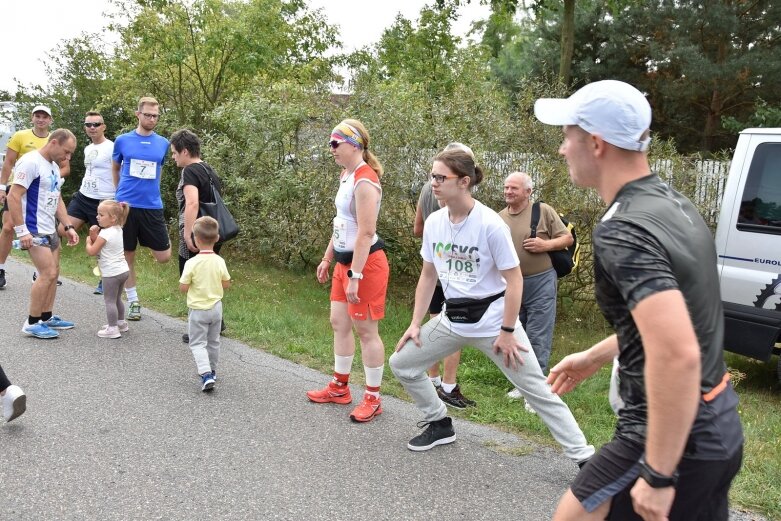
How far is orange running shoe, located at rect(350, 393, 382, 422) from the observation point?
459 cm

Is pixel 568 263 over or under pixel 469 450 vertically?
over

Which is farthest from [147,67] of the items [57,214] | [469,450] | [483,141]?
[469,450]

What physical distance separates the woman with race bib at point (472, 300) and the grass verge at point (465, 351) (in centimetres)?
93

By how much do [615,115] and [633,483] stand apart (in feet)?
3.33

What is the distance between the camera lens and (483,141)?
797 cm

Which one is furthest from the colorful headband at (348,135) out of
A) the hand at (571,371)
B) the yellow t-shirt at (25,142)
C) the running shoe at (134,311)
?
the yellow t-shirt at (25,142)

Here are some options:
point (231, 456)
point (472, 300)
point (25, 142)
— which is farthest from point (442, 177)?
point (25, 142)

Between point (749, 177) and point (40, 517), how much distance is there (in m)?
5.34

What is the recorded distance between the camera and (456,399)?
5.03m

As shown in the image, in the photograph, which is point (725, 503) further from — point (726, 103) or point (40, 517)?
point (726, 103)

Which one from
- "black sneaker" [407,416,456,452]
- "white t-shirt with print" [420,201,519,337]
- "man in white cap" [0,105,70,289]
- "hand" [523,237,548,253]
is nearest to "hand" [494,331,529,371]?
"white t-shirt with print" [420,201,519,337]

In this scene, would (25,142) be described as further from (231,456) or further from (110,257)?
(231,456)

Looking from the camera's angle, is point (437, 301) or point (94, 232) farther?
point (94, 232)

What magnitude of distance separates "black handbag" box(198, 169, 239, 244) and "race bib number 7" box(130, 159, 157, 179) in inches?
50.7
